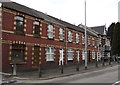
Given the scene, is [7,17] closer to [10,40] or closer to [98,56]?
[10,40]

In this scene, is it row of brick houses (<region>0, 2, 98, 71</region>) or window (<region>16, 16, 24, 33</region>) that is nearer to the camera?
row of brick houses (<region>0, 2, 98, 71</region>)

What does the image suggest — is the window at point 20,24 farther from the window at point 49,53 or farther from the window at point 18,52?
the window at point 49,53

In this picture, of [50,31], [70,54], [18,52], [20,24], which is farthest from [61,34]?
[18,52]

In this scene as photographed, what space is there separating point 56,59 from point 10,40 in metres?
9.65

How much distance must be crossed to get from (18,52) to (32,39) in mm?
2753

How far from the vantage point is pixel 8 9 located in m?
19.3

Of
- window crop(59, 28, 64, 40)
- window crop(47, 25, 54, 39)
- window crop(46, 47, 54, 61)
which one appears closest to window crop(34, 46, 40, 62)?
window crop(46, 47, 54, 61)

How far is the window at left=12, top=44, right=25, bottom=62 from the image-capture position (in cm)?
1997

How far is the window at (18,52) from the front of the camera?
786 inches

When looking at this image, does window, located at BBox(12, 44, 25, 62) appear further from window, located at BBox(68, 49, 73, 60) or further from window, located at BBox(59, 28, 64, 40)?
window, located at BBox(68, 49, 73, 60)

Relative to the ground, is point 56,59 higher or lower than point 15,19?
lower

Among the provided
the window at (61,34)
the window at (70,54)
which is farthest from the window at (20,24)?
the window at (70,54)

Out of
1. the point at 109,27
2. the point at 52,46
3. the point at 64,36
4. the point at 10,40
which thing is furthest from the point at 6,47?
the point at 109,27

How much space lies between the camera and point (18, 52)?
67.4ft
